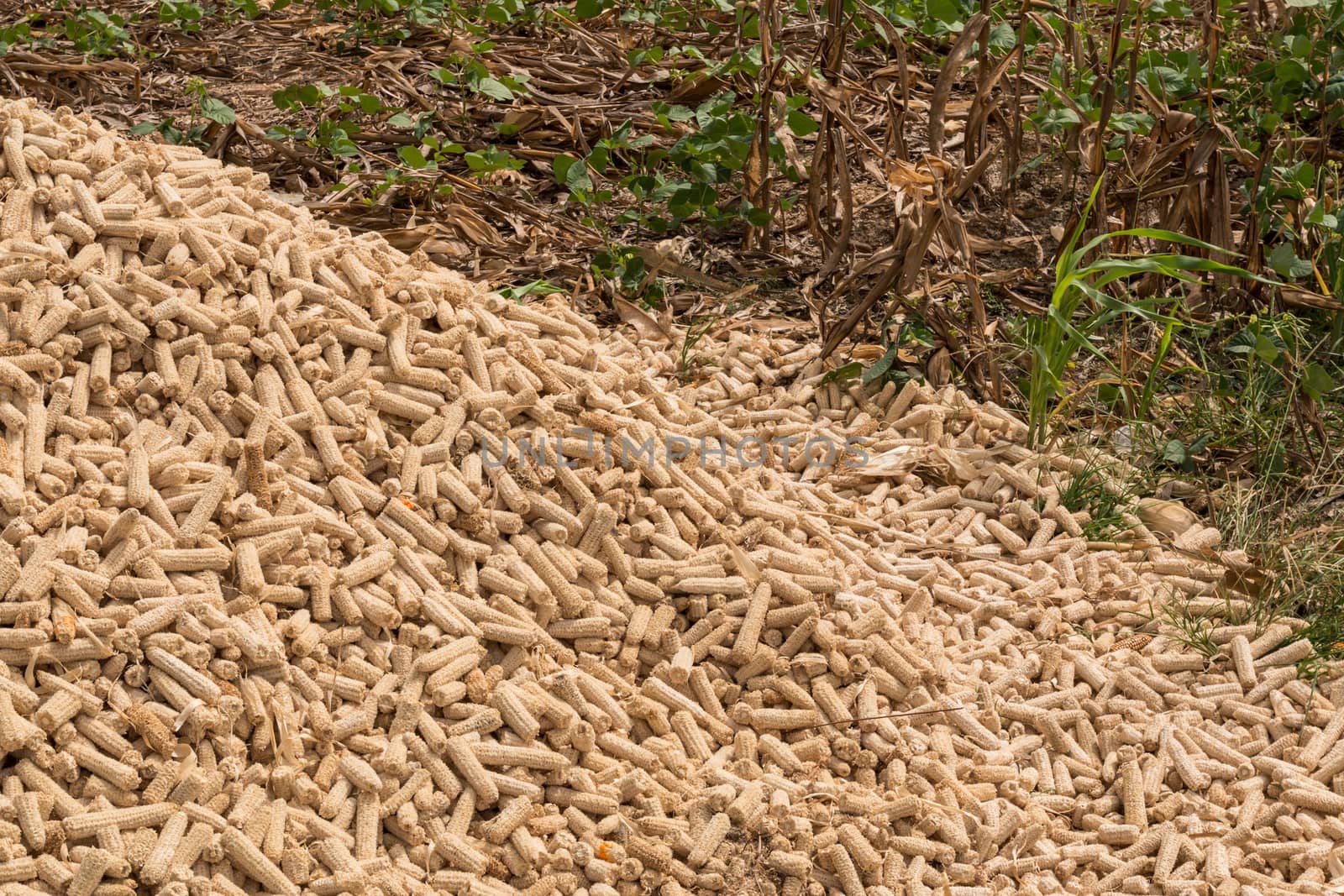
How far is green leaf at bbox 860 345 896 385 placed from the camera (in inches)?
A: 161

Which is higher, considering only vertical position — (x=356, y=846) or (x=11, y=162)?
(x=11, y=162)

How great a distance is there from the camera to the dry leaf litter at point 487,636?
8.34ft

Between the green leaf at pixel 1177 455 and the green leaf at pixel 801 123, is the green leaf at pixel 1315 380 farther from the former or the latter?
the green leaf at pixel 801 123

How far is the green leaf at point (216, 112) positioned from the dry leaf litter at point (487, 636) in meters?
1.30

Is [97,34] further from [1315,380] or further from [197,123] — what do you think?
[1315,380]

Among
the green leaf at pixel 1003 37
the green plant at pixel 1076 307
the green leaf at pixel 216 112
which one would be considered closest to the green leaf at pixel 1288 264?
the green plant at pixel 1076 307

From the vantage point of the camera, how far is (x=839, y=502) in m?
3.73

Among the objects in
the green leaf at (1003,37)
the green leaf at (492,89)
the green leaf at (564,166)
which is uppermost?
the green leaf at (1003,37)

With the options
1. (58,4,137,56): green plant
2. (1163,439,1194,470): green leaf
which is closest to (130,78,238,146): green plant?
(58,4,137,56): green plant

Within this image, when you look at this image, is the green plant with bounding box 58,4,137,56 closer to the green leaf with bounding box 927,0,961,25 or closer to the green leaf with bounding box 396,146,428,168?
the green leaf with bounding box 396,146,428,168

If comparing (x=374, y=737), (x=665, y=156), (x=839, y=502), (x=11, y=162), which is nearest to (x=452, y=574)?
(x=374, y=737)

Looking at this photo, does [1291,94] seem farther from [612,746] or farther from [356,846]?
[356,846]

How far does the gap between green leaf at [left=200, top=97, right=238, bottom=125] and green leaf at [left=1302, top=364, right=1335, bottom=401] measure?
3.66 metres

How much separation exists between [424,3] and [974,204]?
93.0 inches
